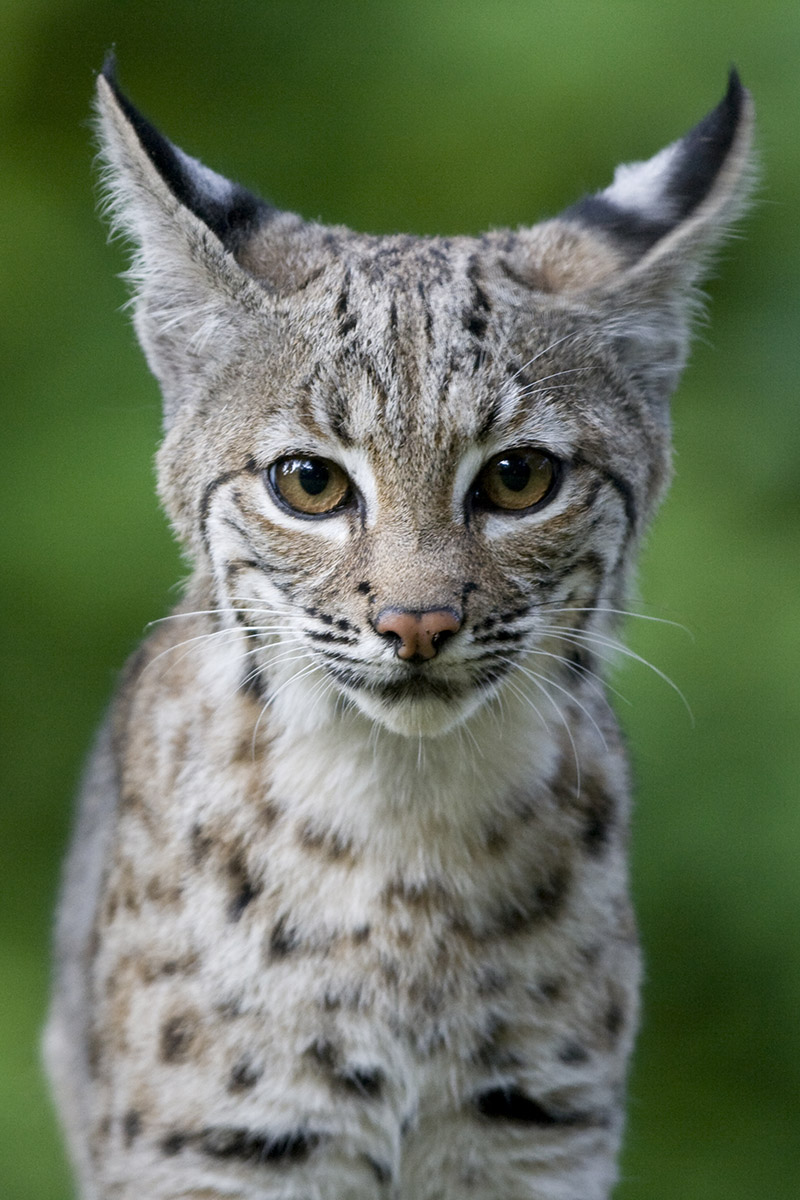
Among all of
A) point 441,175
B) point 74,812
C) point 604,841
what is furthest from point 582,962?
point 441,175

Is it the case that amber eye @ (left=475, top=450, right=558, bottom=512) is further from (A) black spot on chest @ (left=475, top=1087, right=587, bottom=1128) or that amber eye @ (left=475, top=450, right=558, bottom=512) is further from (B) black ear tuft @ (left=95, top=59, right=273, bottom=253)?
(A) black spot on chest @ (left=475, top=1087, right=587, bottom=1128)

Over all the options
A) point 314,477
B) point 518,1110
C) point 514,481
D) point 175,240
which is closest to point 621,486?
point 514,481

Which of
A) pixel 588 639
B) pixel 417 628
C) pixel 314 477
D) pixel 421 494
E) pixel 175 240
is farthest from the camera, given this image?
pixel 588 639

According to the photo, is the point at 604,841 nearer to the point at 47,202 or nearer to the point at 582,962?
the point at 582,962

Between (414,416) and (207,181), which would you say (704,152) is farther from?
(207,181)

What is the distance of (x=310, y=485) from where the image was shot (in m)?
2.53

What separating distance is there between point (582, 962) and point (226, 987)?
0.64 m

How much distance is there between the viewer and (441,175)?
15.9ft

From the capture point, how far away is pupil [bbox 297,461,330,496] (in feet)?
8.27

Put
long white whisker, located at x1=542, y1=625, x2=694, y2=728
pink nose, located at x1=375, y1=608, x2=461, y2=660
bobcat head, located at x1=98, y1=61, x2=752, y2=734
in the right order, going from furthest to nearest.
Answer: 1. long white whisker, located at x1=542, y1=625, x2=694, y2=728
2. bobcat head, located at x1=98, y1=61, x2=752, y2=734
3. pink nose, located at x1=375, y1=608, x2=461, y2=660

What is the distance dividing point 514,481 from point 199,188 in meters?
0.74

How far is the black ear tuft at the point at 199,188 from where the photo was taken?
2494mm

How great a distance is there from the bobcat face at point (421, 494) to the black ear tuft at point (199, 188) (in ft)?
0.70

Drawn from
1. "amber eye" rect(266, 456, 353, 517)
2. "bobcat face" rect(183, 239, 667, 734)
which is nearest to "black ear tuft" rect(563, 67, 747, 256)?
"bobcat face" rect(183, 239, 667, 734)
